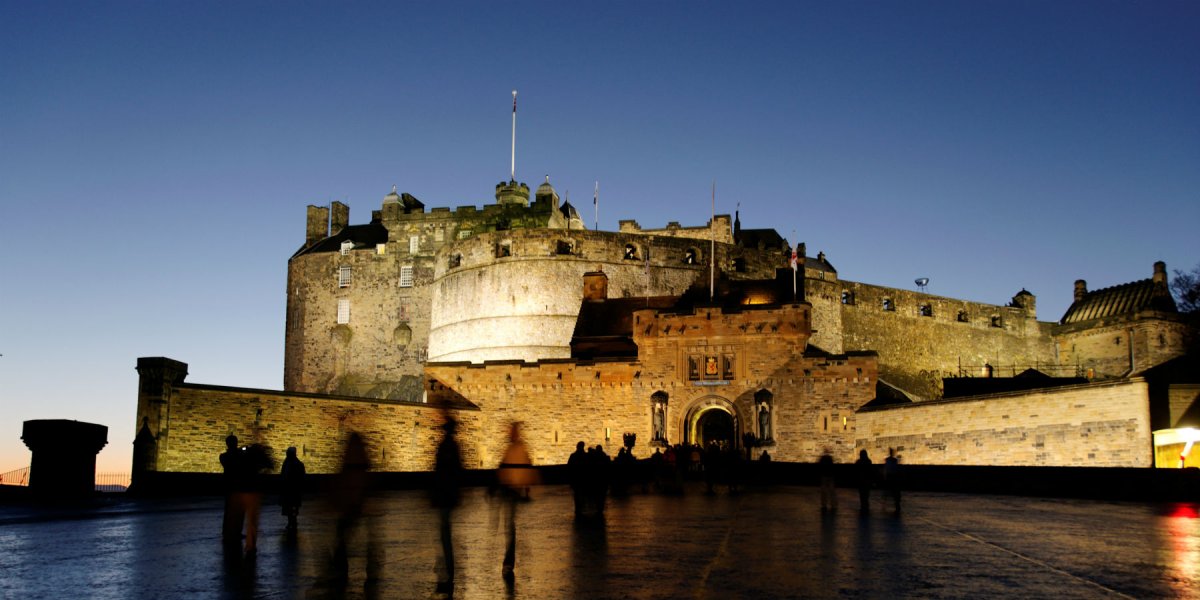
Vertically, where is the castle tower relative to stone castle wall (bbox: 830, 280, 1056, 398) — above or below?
above

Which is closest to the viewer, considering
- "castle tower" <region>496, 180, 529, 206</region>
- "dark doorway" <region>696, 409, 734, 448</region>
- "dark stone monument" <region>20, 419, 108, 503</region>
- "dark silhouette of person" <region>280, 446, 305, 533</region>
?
"dark silhouette of person" <region>280, 446, 305, 533</region>

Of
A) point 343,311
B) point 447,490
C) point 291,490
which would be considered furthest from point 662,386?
point 447,490

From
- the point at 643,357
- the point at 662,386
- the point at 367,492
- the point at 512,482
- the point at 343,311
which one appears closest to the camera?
the point at 367,492

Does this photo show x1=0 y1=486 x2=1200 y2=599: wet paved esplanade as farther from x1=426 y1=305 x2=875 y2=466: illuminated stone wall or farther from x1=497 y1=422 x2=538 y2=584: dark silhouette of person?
x1=426 y1=305 x2=875 y2=466: illuminated stone wall

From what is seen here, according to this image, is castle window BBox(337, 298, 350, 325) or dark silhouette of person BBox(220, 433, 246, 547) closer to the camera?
dark silhouette of person BBox(220, 433, 246, 547)

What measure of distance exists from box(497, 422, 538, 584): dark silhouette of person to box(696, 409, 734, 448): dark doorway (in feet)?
100

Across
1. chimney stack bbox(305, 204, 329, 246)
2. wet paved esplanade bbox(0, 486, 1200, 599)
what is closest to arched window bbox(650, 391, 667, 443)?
wet paved esplanade bbox(0, 486, 1200, 599)

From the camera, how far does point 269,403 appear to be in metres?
31.0

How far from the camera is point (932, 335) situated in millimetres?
59375

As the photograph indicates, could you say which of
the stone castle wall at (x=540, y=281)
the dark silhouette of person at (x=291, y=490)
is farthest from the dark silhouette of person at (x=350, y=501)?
the stone castle wall at (x=540, y=281)

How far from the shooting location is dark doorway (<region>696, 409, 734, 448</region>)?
3950cm

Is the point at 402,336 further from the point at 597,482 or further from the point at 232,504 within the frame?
the point at 232,504

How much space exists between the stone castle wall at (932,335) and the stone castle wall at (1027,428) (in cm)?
2015

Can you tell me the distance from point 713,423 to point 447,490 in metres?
32.4
